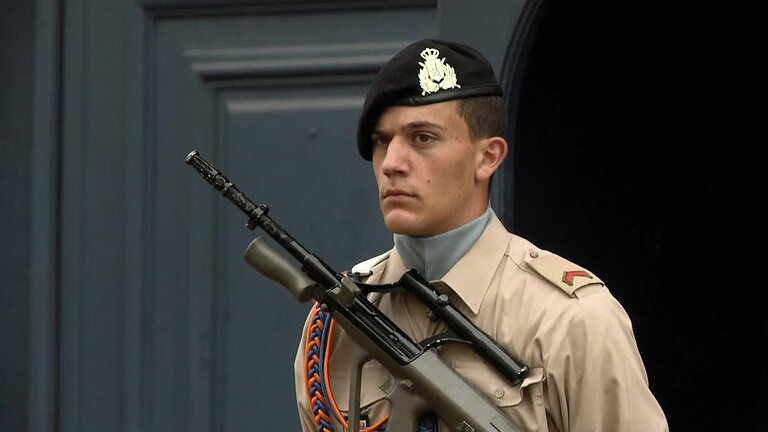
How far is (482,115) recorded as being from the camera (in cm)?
349

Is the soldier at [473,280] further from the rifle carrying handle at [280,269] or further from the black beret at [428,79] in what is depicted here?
the rifle carrying handle at [280,269]

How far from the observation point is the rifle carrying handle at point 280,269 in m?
3.48

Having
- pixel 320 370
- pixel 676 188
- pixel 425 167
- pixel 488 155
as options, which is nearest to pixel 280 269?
pixel 320 370

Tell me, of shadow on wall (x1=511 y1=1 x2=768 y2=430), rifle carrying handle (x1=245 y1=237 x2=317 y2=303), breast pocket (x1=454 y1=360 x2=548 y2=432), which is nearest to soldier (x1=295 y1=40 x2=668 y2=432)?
breast pocket (x1=454 y1=360 x2=548 y2=432)

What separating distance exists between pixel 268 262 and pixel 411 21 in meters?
1.42

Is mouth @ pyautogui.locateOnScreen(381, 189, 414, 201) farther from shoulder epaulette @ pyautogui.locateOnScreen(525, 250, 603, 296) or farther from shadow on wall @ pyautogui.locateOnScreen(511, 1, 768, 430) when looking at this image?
shadow on wall @ pyautogui.locateOnScreen(511, 1, 768, 430)

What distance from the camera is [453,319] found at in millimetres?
3414

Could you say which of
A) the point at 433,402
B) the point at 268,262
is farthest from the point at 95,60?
the point at 433,402

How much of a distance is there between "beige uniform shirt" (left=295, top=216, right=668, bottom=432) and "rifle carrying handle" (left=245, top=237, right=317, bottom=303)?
0.18 metres

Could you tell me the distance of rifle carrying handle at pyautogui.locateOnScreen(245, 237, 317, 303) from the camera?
3477 millimetres

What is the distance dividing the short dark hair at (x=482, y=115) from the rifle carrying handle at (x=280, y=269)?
0.43 m

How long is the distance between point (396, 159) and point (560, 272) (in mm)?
391

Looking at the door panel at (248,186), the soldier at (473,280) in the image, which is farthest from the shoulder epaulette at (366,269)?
the door panel at (248,186)

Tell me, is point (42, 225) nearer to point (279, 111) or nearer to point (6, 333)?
point (6, 333)
